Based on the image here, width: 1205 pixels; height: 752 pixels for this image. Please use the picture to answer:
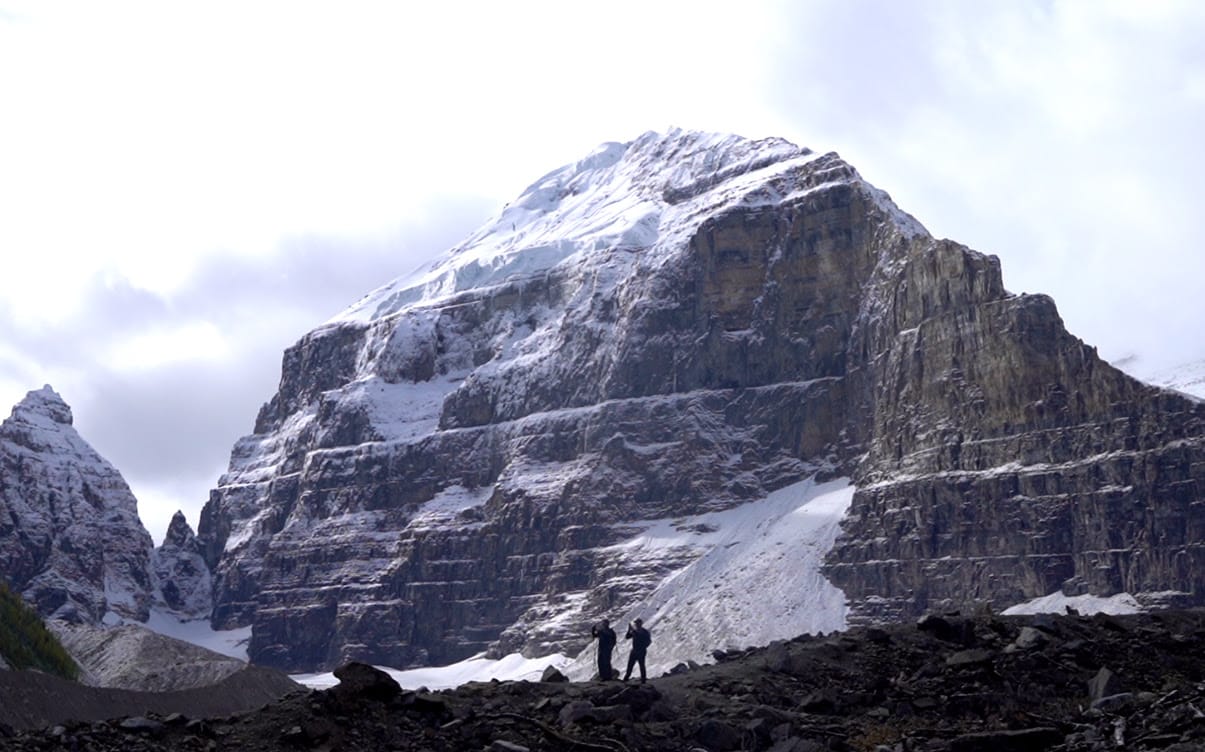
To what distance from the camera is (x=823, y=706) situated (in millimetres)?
47031

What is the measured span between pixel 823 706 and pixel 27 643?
4755 cm

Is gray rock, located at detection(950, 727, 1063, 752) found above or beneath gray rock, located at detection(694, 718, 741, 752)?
beneath

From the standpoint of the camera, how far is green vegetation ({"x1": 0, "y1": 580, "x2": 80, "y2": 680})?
7975 centimetres

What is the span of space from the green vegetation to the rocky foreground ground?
35175 millimetres

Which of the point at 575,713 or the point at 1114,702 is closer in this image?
the point at 575,713

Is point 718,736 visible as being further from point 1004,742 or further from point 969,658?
point 969,658

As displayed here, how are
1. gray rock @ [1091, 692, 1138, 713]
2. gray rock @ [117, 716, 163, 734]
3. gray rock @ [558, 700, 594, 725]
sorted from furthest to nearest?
gray rock @ [1091, 692, 1138, 713], gray rock @ [558, 700, 594, 725], gray rock @ [117, 716, 163, 734]

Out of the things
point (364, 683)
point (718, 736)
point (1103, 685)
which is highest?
point (364, 683)

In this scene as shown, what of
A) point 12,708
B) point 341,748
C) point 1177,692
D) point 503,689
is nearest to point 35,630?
point 12,708

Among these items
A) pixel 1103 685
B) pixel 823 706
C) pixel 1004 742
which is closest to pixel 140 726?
pixel 823 706

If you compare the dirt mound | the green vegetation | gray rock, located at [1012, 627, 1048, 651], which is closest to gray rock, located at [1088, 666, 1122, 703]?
gray rock, located at [1012, 627, 1048, 651]

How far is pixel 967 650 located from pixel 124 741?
20.6 m

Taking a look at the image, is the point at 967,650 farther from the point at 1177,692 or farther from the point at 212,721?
the point at 212,721

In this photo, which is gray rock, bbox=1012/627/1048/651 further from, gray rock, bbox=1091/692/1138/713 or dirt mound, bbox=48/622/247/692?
dirt mound, bbox=48/622/247/692
